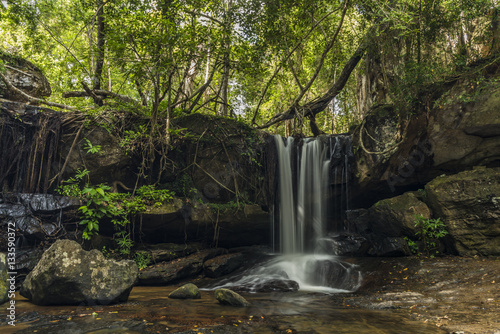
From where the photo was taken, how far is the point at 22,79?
9727 mm

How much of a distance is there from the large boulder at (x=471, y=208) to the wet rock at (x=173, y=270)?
6.20 m

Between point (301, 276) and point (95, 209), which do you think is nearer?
point (95, 209)

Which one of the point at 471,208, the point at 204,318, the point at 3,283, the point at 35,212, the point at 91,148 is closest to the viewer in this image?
the point at 204,318

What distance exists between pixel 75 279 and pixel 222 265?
4.09m

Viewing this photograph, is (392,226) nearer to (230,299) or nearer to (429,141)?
(429,141)

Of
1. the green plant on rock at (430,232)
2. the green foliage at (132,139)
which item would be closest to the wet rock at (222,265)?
the green foliage at (132,139)

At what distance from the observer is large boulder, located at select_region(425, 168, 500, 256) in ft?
22.7

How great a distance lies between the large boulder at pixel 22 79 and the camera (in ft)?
30.9

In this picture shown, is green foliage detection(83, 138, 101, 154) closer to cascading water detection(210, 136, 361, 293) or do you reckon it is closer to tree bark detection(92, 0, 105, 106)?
tree bark detection(92, 0, 105, 106)

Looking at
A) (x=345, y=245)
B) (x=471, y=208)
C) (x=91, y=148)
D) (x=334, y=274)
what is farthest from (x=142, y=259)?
(x=471, y=208)

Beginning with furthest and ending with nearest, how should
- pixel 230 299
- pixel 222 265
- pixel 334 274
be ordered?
pixel 222 265
pixel 334 274
pixel 230 299

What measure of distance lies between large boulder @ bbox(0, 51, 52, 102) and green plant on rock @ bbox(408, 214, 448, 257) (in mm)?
11906

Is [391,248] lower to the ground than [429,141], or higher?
lower

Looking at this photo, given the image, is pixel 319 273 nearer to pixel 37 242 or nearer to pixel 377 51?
pixel 37 242
